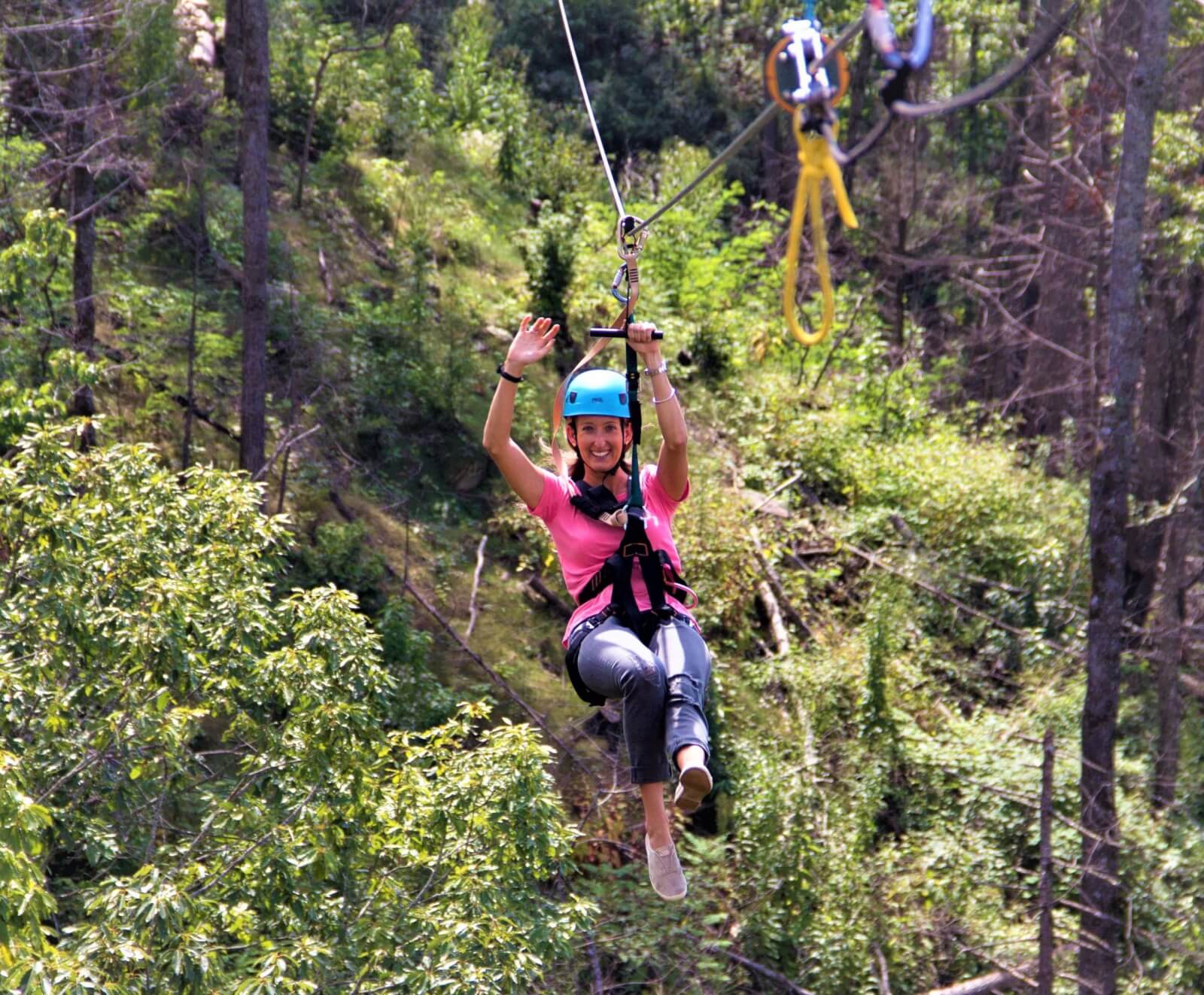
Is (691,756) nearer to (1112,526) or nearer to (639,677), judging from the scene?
(639,677)

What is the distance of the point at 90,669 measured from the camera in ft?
22.4

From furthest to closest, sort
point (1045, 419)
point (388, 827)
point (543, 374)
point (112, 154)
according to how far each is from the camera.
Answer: point (1045, 419), point (543, 374), point (112, 154), point (388, 827)

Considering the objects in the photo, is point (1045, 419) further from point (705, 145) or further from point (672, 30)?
point (672, 30)

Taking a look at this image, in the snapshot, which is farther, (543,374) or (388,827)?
(543,374)

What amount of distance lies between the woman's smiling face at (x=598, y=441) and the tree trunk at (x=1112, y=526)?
7.20m

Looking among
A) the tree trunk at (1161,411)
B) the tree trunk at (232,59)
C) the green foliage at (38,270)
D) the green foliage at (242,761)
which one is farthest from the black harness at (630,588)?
the tree trunk at (232,59)

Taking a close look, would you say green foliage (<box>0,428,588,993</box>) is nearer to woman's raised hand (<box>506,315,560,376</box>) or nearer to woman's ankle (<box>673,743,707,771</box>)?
woman's ankle (<box>673,743,707,771</box>)

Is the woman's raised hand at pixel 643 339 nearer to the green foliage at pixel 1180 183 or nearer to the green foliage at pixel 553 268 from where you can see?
the green foliage at pixel 1180 183

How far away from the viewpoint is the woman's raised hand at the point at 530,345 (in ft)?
14.3

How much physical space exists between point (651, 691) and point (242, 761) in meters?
3.69

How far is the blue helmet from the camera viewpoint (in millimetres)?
4621

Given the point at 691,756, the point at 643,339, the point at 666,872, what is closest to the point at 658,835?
the point at 666,872

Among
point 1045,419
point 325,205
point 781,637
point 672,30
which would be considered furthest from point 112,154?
point 672,30

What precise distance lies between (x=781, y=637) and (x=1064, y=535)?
10.5ft
